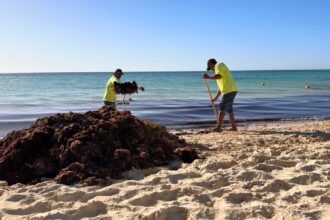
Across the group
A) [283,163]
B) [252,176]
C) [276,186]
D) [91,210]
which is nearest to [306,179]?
[276,186]

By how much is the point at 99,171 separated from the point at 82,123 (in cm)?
125

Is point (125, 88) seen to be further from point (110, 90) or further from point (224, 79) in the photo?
point (224, 79)

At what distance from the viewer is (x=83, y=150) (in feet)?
18.6

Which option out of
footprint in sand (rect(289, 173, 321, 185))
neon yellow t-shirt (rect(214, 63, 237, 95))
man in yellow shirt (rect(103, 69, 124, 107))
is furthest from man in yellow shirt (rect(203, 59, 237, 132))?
footprint in sand (rect(289, 173, 321, 185))

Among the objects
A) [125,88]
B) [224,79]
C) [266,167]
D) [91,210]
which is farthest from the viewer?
[125,88]

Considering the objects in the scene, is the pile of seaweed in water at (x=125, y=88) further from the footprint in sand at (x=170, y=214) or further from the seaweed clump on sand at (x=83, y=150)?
the footprint in sand at (x=170, y=214)

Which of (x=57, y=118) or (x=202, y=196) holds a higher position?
(x=57, y=118)

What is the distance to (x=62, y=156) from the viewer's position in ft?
18.6

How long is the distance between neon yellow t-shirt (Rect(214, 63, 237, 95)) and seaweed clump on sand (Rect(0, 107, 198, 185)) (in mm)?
3272

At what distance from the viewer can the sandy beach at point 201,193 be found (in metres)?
4.10

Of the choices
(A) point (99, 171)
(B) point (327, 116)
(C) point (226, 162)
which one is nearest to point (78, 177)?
(A) point (99, 171)

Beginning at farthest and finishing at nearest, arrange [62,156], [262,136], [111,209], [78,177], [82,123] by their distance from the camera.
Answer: [262,136], [82,123], [62,156], [78,177], [111,209]

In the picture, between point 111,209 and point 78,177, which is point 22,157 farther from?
point 111,209

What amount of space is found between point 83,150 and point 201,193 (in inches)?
73.5
